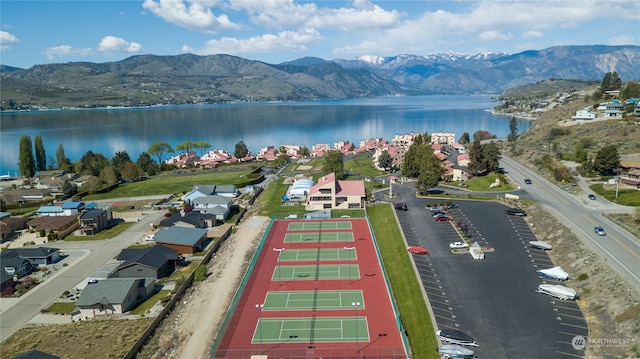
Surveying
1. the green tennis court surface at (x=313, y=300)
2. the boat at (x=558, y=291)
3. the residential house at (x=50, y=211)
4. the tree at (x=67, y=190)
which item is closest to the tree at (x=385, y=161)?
the green tennis court surface at (x=313, y=300)

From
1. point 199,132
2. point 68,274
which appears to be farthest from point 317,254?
point 199,132

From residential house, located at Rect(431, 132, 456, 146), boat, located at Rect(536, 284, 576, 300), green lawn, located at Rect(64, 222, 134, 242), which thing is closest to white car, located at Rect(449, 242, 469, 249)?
boat, located at Rect(536, 284, 576, 300)

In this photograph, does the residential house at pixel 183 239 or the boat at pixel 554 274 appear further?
the residential house at pixel 183 239

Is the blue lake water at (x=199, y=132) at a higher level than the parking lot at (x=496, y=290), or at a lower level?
higher

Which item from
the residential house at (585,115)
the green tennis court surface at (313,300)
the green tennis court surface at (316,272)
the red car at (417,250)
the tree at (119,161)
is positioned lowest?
the green tennis court surface at (313,300)

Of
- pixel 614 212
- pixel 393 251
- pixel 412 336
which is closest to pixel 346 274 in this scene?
pixel 393 251

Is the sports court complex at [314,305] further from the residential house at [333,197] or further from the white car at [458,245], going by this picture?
the residential house at [333,197]

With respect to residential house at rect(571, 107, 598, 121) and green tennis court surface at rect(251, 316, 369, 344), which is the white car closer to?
green tennis court surface at rect(251, 316, 369, 344)
